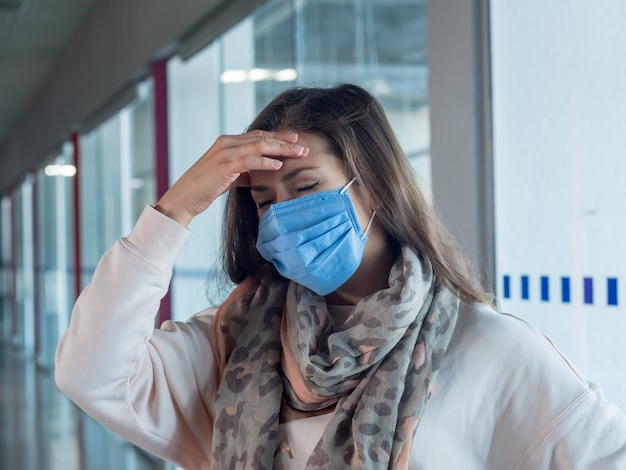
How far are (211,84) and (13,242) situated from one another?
13.4m

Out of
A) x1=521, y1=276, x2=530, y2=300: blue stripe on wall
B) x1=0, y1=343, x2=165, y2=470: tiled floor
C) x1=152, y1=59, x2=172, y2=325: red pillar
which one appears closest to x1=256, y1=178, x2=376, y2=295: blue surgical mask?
x1=521, y1=276, x2=530, y2=300: blue stripe on wall

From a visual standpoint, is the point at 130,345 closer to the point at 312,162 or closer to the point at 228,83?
the point at 312,162

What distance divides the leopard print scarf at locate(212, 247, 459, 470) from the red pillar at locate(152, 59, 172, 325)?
423 centimetres

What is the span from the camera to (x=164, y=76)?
5891mm

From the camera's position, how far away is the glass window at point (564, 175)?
2141 mm

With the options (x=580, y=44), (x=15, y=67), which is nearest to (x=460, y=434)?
(x=580, y=44)

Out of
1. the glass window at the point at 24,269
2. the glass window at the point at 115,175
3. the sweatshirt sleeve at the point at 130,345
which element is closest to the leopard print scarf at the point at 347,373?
the sweatshirt sleeve at the point at 130,345

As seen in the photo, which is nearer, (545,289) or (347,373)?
(347,373)

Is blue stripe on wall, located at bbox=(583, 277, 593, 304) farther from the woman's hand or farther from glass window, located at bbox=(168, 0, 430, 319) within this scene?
the woman's hand

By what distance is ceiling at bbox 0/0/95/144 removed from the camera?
791cm

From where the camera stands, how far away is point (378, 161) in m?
1.60

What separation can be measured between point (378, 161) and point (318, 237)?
20cm

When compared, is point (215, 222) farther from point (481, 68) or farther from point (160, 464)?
point (481, 68)

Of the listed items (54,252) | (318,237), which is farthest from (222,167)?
(54,252)
